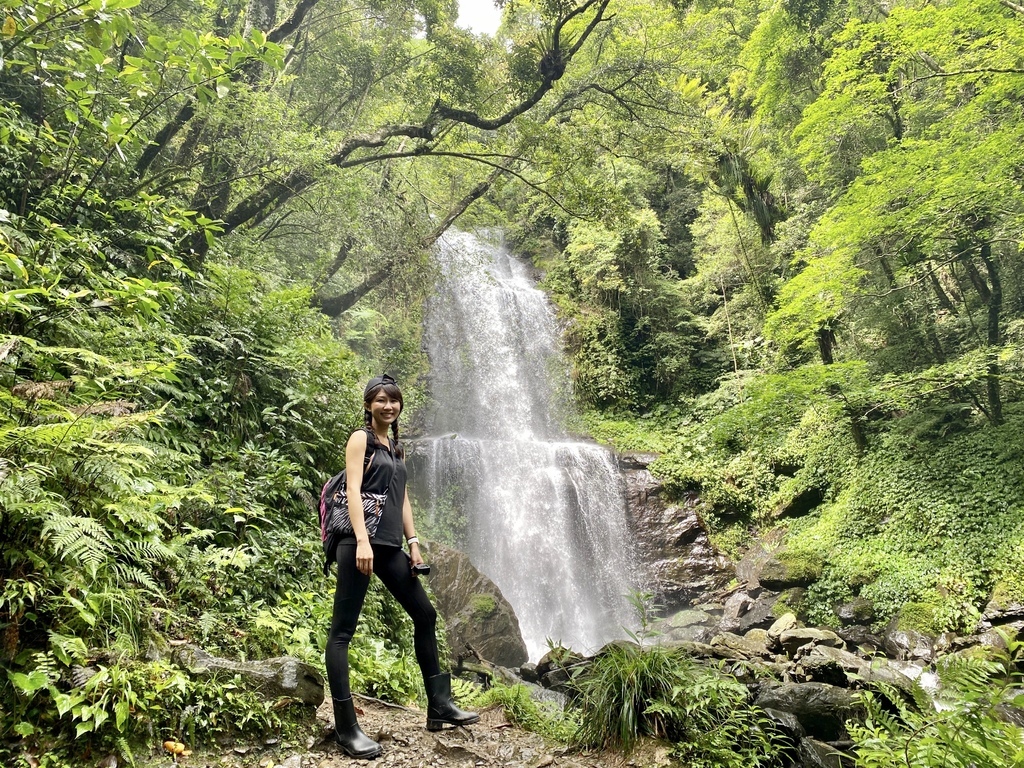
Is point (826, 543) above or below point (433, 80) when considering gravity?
below

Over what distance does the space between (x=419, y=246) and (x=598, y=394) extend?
956 cm

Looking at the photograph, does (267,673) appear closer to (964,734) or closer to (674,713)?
(674,713)

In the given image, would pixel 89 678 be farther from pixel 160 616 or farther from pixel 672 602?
pixel 672 602

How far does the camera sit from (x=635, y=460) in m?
15.1

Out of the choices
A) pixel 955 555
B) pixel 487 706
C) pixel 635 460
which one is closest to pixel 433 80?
pixel 487 706

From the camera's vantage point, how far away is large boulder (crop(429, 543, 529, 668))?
27.1 ft

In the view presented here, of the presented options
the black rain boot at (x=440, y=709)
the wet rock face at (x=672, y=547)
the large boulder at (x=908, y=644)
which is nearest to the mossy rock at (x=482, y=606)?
the wet rock face at (x=672, y=547)

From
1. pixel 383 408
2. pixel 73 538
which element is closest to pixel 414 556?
pixel 383 408

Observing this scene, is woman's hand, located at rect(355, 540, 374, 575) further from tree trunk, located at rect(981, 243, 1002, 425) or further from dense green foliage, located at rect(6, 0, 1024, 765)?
tree trunk, located at rect(981, 243, 1002, 425)

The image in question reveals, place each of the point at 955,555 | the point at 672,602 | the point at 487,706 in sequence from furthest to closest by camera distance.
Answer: the point at 672,602, the point at 955,555, the point at 487,706

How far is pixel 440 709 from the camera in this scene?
2.90 m

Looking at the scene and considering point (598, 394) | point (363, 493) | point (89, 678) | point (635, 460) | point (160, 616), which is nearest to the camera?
point (89, 678)

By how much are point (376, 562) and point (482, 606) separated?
256 inches

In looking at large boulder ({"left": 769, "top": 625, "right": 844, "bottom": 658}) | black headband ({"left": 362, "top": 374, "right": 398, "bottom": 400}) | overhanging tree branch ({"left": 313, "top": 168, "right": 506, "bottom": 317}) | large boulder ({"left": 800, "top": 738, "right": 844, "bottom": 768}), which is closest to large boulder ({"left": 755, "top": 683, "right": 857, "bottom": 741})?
large boulder ({"left": 800, "top": 738, "right": 844, "bottom": 768})
